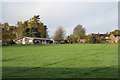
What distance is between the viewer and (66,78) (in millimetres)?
7902

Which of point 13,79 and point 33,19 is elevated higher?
point 33,19

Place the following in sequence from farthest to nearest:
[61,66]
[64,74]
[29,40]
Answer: [29,40]
[61,66]
[64,74]

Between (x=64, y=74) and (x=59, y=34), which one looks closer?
(x=64, y=74)

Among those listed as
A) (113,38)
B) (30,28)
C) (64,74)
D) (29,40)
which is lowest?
(64,74)

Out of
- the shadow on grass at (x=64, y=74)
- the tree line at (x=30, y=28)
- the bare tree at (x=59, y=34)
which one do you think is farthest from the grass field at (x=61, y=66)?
the bare tree at (x=59, y=34)

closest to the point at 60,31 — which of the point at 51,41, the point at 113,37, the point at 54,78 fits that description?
the point at 51,41

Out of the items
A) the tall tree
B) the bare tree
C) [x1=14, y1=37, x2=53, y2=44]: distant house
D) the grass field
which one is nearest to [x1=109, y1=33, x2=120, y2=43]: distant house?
the tall tree

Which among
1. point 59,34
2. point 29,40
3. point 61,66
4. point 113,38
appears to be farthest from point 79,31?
point 61,66

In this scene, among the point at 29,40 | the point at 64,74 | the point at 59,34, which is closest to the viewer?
the point at 64,74

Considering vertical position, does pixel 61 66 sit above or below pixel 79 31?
below

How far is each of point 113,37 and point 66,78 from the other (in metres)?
95.6

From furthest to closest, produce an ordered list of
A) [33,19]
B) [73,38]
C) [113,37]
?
[113,37] < [73,38] < [33,19]

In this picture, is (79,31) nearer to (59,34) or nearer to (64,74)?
(59,34)

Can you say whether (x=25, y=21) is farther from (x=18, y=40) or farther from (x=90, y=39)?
(x=90, y=39)
